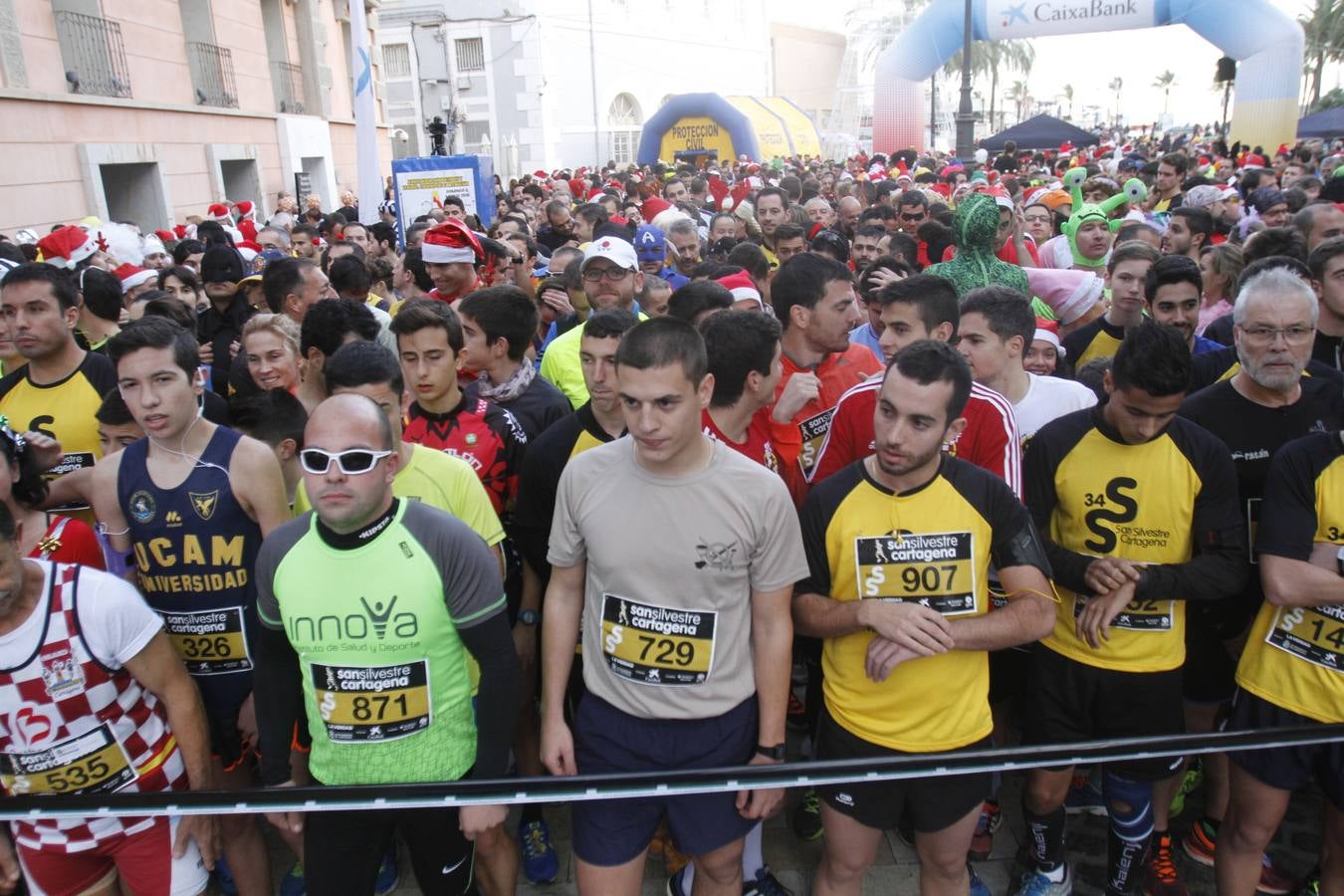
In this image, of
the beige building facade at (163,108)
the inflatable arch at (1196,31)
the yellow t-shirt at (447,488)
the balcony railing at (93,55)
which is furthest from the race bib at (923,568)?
the inflatable arch at (1196,31)

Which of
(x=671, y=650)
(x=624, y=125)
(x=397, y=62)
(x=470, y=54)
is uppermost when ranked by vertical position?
(x=397, y=62)

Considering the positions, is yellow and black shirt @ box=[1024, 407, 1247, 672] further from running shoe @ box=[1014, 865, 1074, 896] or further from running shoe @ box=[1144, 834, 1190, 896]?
running shoe @ box=[1014, 865, 1074, 896]

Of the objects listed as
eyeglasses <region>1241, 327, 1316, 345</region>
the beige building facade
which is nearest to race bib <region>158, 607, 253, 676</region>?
eyeglasses <region>1241, 327, 1316, 345</region>

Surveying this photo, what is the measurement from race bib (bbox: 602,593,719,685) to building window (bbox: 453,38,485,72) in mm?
46066

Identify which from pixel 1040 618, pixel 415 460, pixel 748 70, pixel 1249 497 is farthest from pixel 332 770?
pixel 748 70

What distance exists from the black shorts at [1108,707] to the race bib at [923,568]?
0.69 metres

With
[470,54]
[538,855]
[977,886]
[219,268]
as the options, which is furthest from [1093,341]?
[470,54]

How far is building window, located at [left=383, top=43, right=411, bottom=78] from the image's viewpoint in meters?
45.7

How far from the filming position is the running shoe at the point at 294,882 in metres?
3.39

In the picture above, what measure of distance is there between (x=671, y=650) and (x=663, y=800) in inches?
18.8

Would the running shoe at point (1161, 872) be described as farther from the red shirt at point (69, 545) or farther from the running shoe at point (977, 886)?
the red shirt at point (69, 545)

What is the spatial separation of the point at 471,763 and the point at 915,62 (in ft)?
96.3

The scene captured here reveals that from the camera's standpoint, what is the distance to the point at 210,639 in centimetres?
305

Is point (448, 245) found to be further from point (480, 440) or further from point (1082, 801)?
point (1082, 801)
